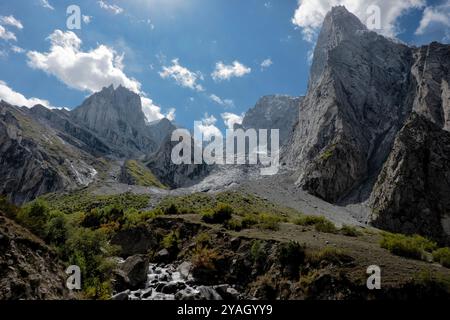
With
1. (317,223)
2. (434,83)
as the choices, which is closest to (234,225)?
(317,223)

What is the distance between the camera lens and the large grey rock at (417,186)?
9981 cm

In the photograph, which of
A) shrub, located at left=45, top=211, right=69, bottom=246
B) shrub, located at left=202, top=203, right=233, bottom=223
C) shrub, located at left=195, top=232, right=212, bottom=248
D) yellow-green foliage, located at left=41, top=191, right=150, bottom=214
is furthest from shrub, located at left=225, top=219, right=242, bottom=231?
yellow-green foliage, located at left=41, top=191, right=150, bottom=214

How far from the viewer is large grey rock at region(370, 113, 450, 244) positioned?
327ft

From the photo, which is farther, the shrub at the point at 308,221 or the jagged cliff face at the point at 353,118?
the jagged cliff face at the point at 353,118

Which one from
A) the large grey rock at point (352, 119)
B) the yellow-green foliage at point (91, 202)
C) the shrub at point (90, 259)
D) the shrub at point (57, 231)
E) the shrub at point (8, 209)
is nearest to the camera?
the shrub at point (90, 259)

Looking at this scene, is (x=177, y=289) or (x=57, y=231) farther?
(x=57, y=231)

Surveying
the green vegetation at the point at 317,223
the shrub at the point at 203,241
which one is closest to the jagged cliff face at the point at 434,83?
the green vegetation at the point at 317,223

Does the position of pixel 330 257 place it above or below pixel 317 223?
below

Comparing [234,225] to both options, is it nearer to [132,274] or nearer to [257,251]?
[257,251]

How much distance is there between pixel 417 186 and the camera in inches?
4245

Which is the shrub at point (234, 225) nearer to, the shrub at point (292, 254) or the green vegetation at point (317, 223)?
the green vegetation at point (317, 223)

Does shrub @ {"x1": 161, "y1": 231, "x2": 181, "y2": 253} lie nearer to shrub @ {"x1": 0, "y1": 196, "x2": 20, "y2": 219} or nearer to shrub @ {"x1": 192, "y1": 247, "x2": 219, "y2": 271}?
shrub @ {"x1": 192, "y1": 247, "x2": 219, "y2": 271}

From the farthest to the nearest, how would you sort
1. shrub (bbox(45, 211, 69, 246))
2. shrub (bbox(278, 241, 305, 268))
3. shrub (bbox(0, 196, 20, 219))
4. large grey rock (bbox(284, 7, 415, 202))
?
large grey rock (bbox(284, 7, 415, 202))
shrub (bbox(45, 211, 69, 246))
shrub (bbox(278, 241, 305, 268))
shrub (bbox(0, 196, 20, 219))

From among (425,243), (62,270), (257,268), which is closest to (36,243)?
(62,270)
